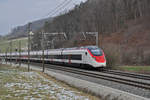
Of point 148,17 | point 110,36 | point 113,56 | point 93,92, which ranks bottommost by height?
point 93,92

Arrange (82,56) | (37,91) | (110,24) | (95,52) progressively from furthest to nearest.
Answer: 1. (110,24)
2. (82,56)
3. (95,52)
4. (37,91)

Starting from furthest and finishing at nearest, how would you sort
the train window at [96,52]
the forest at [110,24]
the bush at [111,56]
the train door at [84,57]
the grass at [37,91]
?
the forest at [110,24], the bush at [111,56], the train door at [84,57], the train window at [96,52], the grass at [37,91]

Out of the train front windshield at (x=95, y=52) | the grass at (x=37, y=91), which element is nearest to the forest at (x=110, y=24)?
the train front windshield at (x=95, y=52)

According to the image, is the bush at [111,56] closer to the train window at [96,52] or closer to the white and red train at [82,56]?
the white and red train at [82,56]

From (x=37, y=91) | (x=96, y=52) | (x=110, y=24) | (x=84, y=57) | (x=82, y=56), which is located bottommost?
(x=37, y=91)

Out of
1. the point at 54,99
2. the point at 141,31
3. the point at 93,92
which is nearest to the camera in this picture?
the point at 54,99

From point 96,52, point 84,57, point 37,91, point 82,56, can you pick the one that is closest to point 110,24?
point 82,56

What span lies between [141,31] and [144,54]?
2949 centimetres

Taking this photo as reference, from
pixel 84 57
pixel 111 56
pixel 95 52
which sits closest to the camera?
pixel 95 52

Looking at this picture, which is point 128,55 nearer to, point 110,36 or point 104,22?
point 110,36

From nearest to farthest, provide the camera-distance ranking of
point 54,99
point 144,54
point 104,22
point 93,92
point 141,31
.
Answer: point 54,99 < point 93,92 < point 144,54 < point 141,31 < point 104,22

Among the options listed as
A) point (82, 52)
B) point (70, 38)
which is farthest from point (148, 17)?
point (82, 52)

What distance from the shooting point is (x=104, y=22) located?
283ft

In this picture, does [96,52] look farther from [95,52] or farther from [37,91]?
[37,91]
